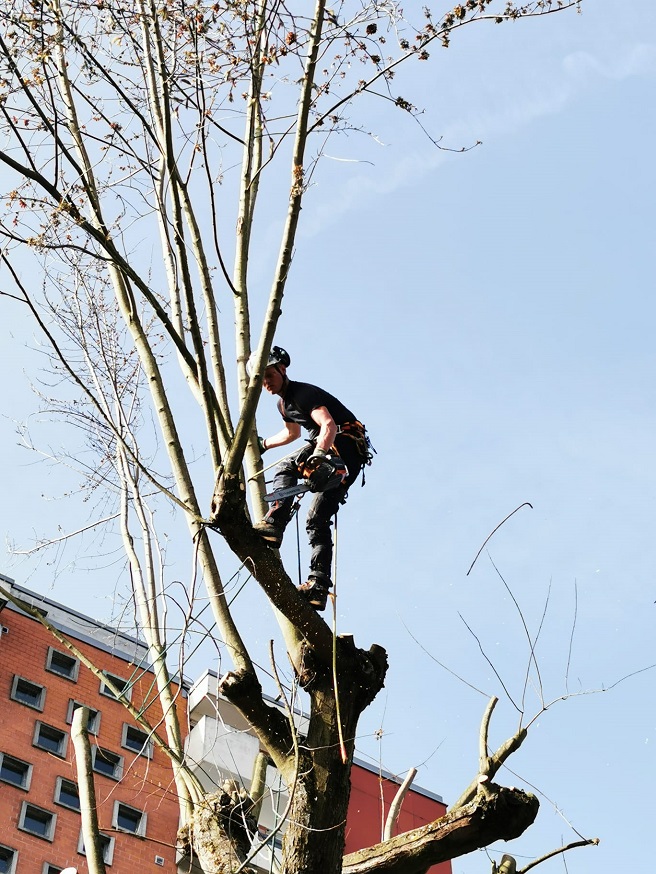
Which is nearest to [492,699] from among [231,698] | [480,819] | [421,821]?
[480,819]

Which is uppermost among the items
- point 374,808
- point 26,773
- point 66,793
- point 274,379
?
point 374,808

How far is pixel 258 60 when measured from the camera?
512cm

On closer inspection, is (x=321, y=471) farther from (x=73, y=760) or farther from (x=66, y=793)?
(x=66, y=793)

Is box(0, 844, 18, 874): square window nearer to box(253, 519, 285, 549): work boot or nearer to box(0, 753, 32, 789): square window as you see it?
box(0, 753, 32, 789): square window

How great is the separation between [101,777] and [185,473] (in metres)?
15.4

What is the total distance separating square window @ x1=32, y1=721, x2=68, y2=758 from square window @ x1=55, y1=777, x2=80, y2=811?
26.2 inches

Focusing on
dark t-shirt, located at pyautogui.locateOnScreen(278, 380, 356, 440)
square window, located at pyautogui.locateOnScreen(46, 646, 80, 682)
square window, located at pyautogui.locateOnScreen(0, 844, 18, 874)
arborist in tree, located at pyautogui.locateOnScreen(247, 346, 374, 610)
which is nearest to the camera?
arborist in tree, located at pyautogui.locateOnScreen(247, 346, 374, 610)

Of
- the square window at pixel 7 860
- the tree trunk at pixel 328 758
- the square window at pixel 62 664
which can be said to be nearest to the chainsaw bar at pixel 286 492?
the tree trunk at pixel 328 758

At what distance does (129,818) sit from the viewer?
19703mm

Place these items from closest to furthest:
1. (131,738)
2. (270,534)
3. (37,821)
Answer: (270,534), (37,821), (131,738)

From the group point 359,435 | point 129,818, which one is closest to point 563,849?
point 359,435

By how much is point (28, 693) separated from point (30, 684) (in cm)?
16

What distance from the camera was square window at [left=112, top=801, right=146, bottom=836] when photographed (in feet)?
63.4

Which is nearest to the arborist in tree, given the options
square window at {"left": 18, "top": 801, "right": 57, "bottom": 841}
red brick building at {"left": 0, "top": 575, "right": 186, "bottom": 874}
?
red brick building at {"left": 0, "top": 575, "right": 186, "bottom": 874}
